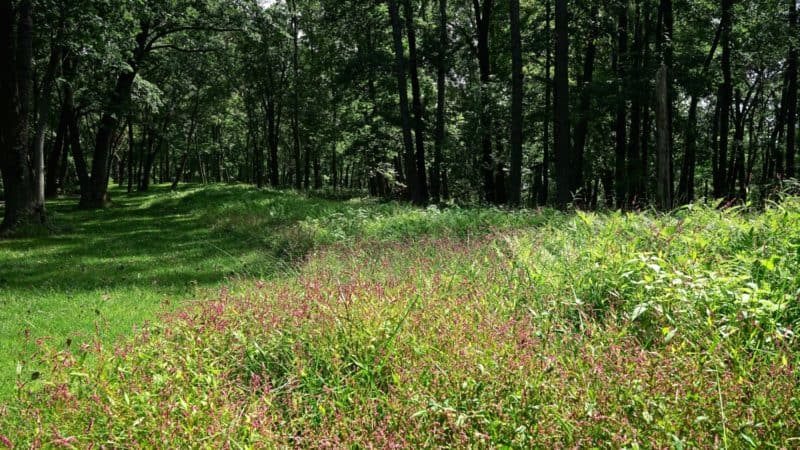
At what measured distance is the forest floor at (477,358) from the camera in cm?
245

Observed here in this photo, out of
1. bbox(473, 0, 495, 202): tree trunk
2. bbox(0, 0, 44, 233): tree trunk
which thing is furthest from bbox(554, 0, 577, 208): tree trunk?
bbox(0, 0, 44, 233): tree trunk

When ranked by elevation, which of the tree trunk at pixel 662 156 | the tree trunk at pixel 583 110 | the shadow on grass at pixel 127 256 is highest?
the tree trunk at pixel 583 110

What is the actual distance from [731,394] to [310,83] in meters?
32.1

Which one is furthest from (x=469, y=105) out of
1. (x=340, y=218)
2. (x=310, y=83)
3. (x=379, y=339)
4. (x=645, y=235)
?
(x=379, y=339)

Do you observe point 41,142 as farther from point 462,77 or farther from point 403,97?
point 462,77

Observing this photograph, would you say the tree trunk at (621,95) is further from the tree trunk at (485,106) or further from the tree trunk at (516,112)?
the tree trunk at (485,106)

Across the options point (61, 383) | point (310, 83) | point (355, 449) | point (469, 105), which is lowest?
point (355, 449)

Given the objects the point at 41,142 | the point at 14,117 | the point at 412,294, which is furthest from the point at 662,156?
the point at 41,142

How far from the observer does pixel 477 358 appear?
2963 millimetres

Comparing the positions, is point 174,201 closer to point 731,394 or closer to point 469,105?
point 469,105

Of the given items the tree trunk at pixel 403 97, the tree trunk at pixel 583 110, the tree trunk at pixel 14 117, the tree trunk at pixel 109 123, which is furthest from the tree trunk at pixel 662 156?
the tree trunk at pixel 109 123

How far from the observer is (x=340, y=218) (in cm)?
1240

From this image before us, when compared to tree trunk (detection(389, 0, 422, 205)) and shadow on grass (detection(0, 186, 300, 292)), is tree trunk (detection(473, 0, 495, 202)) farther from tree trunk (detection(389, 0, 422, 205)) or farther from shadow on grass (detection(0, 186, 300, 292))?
shadow on grass (detection(0, 186, 300, 292))

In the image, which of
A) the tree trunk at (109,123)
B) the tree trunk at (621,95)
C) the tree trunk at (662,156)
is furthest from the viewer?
the tree trunk at (109,123)
